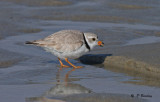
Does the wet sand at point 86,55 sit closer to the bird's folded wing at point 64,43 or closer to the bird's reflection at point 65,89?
the bird's reflection at point 65,89

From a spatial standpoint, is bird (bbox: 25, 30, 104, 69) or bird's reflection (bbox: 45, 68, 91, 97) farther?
bird (bbox: 25, 30, 104, 69)

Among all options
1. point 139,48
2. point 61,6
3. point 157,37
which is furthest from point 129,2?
point 139,48

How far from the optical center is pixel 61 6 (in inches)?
528

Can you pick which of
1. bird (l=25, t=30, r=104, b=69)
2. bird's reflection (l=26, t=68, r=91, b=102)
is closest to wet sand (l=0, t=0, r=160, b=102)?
bird's reflection (l=26, t=68, r=91, b=102)

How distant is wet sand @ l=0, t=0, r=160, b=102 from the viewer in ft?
19.4

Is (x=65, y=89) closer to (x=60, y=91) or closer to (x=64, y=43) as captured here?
(x=60, y=91)

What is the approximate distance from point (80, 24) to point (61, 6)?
2.43 meters

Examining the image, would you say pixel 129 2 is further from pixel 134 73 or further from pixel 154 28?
pixel 134 73

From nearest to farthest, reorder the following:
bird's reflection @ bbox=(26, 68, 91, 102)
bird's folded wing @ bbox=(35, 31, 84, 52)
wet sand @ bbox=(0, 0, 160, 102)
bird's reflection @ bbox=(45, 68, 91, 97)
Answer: bird's reflection @ bbox=(26, 68, 91, 102), bird's reflection @ bbox=(45, 68, 91, 97), wet sand @ bbox=(0, 0, 160, 102), bird's folded wing @ bbox=(35, 31, 84, 52)

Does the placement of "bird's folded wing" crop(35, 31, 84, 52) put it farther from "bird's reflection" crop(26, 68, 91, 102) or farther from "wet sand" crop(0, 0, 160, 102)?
"bird's reflection" crop(26, 68, 91, 102)

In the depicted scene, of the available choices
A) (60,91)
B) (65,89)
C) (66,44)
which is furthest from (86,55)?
(60,91)

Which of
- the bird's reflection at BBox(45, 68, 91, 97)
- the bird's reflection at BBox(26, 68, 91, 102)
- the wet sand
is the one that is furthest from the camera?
the wet sand

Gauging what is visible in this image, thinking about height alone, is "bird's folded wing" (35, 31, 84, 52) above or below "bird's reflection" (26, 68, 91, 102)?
above

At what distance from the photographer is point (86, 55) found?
27.1 ft
